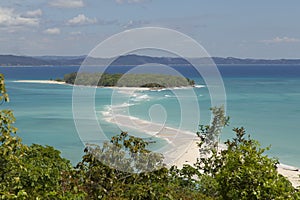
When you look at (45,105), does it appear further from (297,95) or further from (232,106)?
(297,95)

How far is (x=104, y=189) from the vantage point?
6.05 meters

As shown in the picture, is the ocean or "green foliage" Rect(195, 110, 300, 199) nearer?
"green foliage" Rect(195, 110, 300, 199)

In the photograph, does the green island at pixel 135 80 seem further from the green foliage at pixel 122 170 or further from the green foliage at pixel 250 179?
the green foliage at pixel 250 179

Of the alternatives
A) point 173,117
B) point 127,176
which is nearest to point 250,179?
point 127,176

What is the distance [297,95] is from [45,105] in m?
34.4

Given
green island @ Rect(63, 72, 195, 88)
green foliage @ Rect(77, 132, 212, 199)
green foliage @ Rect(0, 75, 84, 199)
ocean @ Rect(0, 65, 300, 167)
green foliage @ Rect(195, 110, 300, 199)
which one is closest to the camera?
green foliage @ Rect(0, 75, 84, 199)

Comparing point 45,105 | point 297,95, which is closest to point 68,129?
point 45,105

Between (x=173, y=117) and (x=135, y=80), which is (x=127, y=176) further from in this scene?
(x=173, y=117)

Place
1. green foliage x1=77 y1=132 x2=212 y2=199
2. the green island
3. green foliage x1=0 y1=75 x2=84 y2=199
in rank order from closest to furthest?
green foliage x1=0 y1=75 x2=84 y2=199 → green foliage x1=77 y1=132 x2=212 y2=199 → the green island

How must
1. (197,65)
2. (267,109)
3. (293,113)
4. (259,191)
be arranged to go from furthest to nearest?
(267,109) → (293,113) → (197,65) → (259,191)

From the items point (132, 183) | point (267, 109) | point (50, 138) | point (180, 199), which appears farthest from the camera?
point (267, 109)

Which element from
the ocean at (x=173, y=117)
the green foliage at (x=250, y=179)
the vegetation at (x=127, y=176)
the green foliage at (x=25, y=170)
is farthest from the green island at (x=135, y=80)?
the green foliage at (x=250, y=179)

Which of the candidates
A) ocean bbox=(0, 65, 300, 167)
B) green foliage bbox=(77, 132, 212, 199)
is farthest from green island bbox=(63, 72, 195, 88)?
ocean bbox=(0, 65, 300, 167)

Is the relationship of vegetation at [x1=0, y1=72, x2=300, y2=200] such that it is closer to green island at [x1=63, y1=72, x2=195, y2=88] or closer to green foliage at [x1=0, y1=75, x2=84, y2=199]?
green foliage at [x1=0, y1=75, x2=84, y2=199]
